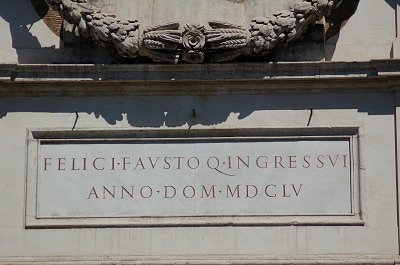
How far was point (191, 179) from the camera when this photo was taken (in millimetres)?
18188

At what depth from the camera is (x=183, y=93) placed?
18500 millimetres

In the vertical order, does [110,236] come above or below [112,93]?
below

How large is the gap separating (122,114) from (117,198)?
1.04 metres

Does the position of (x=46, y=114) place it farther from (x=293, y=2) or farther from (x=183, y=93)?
(x=293, y=2)

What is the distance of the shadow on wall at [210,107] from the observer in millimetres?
18359

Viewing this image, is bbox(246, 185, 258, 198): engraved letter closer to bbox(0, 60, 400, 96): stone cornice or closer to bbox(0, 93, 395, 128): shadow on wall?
bbox(0, 93, 395, 128): shadow on wall

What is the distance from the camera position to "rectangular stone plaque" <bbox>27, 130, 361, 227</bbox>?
18.1m

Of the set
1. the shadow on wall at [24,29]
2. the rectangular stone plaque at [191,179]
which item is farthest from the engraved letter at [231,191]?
the shadow on wall at [24,29]

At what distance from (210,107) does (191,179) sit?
0.92 meters

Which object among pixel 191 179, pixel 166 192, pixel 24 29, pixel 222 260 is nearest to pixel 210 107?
pixel 191 179

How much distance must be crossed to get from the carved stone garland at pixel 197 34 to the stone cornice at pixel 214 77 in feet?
0.60

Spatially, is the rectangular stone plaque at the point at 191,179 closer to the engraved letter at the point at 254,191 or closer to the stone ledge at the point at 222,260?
the engraved letter at the point at 254,191

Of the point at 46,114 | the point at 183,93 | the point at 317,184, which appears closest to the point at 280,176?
the point at 317,184

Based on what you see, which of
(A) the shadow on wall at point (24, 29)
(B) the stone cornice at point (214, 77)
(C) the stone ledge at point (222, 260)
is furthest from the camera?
(A) the shadow on wall at point (24, 29)
